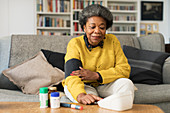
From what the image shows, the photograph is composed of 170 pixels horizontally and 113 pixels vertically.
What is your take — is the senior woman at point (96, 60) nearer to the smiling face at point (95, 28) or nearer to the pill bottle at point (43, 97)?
the smiling face at point (95, 28)

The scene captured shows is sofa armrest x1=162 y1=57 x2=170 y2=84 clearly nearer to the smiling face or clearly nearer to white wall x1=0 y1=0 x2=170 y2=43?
the smiling face

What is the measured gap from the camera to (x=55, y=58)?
1959 mm

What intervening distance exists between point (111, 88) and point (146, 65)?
2.47ft

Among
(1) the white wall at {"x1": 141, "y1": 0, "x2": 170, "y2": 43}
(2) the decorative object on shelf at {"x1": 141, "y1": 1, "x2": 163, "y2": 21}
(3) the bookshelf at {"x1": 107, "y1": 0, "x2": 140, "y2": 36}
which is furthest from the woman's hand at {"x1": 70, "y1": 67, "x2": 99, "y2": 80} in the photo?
(1) the white wall at {"x1": 141, "y1": 0, "x2": 170, "y2": 43}

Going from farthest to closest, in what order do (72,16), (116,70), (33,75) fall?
1. (72,16)
2. (33,75)
3. (116,70)

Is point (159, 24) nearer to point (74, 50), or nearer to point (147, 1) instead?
point (147, 1)

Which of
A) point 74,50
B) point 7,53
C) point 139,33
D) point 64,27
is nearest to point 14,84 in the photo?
point 7,53

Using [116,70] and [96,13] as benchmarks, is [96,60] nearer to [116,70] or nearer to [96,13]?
[116,70]

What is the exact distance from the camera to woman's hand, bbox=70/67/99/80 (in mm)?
1400

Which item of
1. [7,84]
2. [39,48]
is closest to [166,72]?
[39,48]

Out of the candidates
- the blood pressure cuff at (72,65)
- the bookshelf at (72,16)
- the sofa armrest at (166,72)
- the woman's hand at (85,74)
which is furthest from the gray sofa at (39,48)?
the bookshelf at (72,16)

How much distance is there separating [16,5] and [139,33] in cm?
289

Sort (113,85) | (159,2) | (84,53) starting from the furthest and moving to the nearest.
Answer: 1. (159,2)
2. (84,53)
3. (113,85)

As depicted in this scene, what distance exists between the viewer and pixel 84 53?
5.18ft
